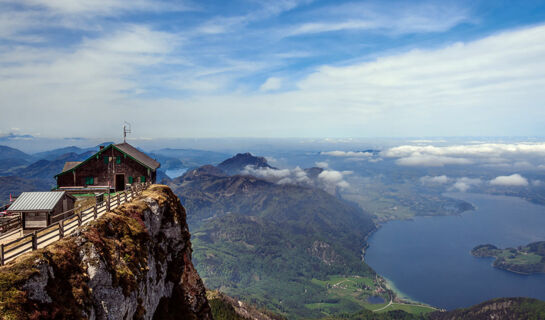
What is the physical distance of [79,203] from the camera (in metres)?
43.1

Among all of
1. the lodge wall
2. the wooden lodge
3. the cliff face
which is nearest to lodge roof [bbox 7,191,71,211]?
the cliff face

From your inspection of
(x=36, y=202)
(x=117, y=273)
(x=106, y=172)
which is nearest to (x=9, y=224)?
(x=36, y=202)

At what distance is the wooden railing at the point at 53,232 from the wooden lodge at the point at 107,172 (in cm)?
919

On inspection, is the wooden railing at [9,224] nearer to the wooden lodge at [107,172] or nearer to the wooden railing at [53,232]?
the wooden railing at [53,232]

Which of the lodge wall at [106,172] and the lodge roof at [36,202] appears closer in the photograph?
the lodge roof at [36,202]

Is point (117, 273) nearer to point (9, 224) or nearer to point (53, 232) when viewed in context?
point (53, 232)

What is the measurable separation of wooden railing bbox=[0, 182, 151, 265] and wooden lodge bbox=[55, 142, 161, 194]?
9191 millimetres

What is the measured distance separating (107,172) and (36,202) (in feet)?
75.8

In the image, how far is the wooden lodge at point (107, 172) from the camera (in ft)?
165

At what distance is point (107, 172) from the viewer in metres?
51.4

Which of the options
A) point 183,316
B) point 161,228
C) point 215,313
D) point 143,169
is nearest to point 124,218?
point 161,228

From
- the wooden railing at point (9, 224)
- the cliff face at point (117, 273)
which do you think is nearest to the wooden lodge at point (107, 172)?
the cliff face at point (117, 273)

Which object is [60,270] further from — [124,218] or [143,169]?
[143,169]

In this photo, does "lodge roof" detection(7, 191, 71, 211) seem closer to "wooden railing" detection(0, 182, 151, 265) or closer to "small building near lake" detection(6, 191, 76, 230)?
"small building near lake" detection(6, 191, 76, 230)
